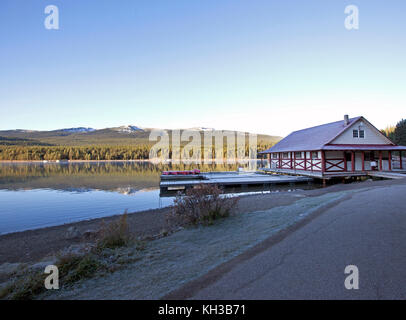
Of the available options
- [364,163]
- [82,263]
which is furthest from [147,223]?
[364,163]

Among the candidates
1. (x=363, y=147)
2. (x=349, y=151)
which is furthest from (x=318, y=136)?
(x=363, y=147)

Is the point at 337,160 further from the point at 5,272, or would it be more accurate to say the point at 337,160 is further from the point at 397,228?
the point at 5,272

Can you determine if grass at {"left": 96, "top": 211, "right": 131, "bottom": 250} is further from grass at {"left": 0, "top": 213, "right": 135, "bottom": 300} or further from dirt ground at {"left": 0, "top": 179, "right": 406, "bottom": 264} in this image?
dirt ground at {"left": 0, "top": 179, "right": 406, "bottom": 264}

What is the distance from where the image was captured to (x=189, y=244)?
5328 millimetres

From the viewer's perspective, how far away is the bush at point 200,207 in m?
7.50

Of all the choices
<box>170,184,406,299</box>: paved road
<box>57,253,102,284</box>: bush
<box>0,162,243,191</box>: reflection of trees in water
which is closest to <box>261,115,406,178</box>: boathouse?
<box>0,162,243,191</box>: reflection of trees in water

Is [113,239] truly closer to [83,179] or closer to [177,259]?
[177,259]

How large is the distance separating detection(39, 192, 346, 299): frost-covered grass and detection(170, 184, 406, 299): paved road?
455mm

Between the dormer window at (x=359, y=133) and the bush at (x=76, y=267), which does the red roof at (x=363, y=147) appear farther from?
the bush at (x=76, y=267)

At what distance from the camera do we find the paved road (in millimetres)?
2797

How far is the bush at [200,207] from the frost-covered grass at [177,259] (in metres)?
0.73

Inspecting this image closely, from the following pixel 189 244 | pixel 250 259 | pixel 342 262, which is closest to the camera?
pixel 342 262

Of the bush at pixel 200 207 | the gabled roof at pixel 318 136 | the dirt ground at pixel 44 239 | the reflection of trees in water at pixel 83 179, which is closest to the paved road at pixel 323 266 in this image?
the bush at pixel 200 207
